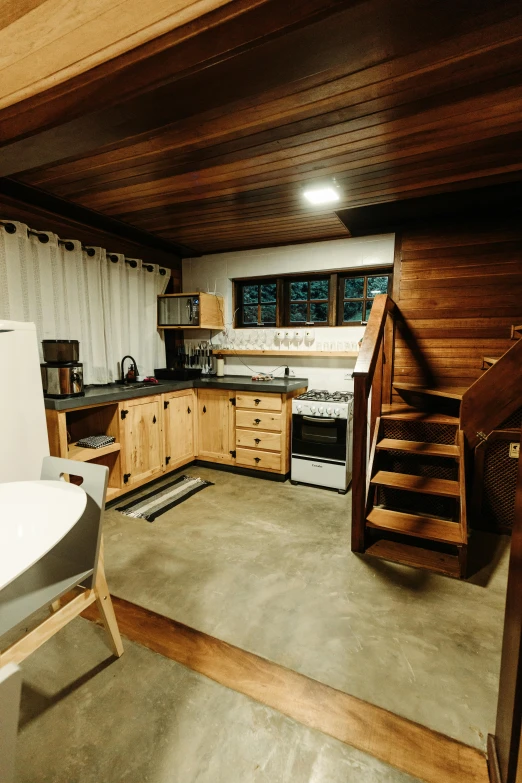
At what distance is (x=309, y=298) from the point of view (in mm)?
4449

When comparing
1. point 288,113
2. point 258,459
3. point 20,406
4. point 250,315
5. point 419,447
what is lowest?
point 258,459

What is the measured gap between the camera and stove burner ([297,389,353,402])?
3.77 m

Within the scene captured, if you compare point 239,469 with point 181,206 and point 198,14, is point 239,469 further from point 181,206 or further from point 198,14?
point 198,14

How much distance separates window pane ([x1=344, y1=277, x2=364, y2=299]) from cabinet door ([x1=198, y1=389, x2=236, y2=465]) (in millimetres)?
1750

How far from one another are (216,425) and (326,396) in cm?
129

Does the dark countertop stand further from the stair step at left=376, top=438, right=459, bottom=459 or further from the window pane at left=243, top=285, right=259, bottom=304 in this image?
the stair step at left=376, top=438, right=459, bottom=459

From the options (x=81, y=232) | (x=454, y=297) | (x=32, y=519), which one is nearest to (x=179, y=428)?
(x=81, y=232)

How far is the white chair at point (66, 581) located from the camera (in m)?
1.36

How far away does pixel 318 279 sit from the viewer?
4.39m

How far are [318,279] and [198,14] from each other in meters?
3.26

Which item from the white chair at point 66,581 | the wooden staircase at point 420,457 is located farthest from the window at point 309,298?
the white chair at point 66,581

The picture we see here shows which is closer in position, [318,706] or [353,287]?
[318,706]

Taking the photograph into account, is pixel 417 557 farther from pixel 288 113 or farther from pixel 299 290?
pixel 299 290

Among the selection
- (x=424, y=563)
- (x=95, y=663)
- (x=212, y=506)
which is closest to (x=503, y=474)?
(x=424, y=563)
